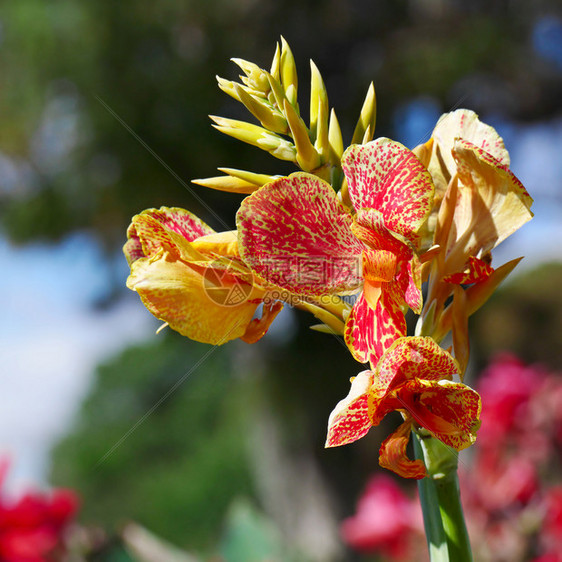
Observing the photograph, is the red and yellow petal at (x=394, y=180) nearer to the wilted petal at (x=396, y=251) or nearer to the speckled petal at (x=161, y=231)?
the wilted petal at (x=396, y=251)

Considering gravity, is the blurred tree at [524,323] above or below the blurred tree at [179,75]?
below

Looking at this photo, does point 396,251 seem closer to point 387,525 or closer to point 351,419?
point 351,419

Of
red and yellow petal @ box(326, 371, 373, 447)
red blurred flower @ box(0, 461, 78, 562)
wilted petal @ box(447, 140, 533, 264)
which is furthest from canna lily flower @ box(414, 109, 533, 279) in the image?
red blurred flower @ box(0, 461, 78, 562)

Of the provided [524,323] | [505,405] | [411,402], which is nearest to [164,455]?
[524,323]

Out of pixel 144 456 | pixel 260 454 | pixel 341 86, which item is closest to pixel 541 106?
pixel 341 86

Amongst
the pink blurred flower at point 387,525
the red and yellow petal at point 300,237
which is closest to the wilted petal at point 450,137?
the red and yellow petal at point 300,237

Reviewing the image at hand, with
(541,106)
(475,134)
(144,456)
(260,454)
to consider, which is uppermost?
(475,134)

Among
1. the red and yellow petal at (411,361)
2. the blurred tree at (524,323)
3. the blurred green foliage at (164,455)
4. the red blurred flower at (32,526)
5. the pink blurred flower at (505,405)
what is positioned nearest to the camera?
the red and yellow petal at (411,361)

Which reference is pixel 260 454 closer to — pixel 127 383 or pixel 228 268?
pixel 228 268
